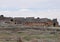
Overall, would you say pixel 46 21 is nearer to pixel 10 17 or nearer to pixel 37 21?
pixel 37 21

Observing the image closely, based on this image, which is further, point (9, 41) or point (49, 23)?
point (49, 23)

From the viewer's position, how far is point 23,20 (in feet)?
170

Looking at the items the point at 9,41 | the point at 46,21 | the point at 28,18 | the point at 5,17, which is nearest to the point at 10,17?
the point at 5,17

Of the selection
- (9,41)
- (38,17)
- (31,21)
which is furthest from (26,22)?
(9,41)

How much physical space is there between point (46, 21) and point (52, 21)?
10.0 feet

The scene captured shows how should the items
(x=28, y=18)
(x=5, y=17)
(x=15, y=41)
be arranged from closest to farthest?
(x=15, y=41) → (x=5, y=17) → (x=28, y=18)

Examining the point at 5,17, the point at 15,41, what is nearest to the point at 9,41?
the point at 15,41

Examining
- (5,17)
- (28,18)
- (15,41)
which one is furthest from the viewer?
(28,18)

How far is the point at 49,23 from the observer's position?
51.4 m

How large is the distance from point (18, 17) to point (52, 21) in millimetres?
9379

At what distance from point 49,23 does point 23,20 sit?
268 inches

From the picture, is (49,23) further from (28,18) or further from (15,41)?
(15,41)

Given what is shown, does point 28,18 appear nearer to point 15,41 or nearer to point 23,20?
point 23,20

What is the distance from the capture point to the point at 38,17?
2124 inches
